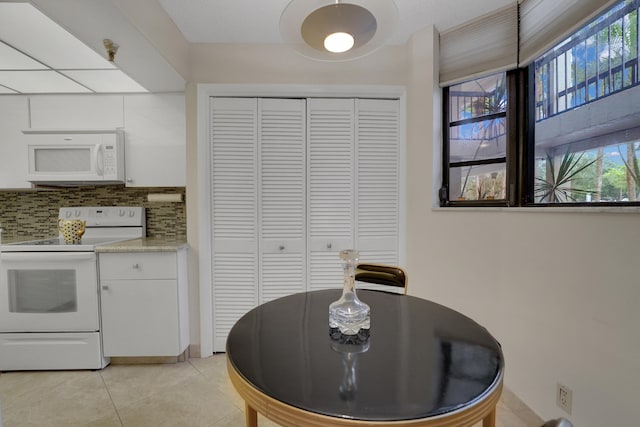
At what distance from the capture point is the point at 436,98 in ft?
6.97

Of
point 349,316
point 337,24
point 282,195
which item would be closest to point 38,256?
point 282,195

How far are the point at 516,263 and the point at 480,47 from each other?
1410mm

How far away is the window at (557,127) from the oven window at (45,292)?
275cm

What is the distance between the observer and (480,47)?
1.94m

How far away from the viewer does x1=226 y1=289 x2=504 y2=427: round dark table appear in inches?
24.0

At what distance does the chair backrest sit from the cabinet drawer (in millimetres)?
1385

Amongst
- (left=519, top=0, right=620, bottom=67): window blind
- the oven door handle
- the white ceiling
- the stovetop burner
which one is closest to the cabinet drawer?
the oven door handle

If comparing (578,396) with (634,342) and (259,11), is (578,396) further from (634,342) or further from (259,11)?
(259,11)

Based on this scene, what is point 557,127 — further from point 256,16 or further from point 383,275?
point 256,16

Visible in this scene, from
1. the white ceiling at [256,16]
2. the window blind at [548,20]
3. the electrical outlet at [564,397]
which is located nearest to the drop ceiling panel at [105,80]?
the white ceiling at [256,16]

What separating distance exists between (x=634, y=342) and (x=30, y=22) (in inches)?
122

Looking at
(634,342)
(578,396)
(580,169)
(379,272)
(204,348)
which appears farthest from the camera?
(204,348)

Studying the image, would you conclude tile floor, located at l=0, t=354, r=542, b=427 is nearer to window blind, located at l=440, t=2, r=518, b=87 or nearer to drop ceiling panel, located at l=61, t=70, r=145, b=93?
window blind, located at l=440, t=2, r=518, b=87

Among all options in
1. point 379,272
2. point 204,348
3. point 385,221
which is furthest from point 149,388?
point 385,221
